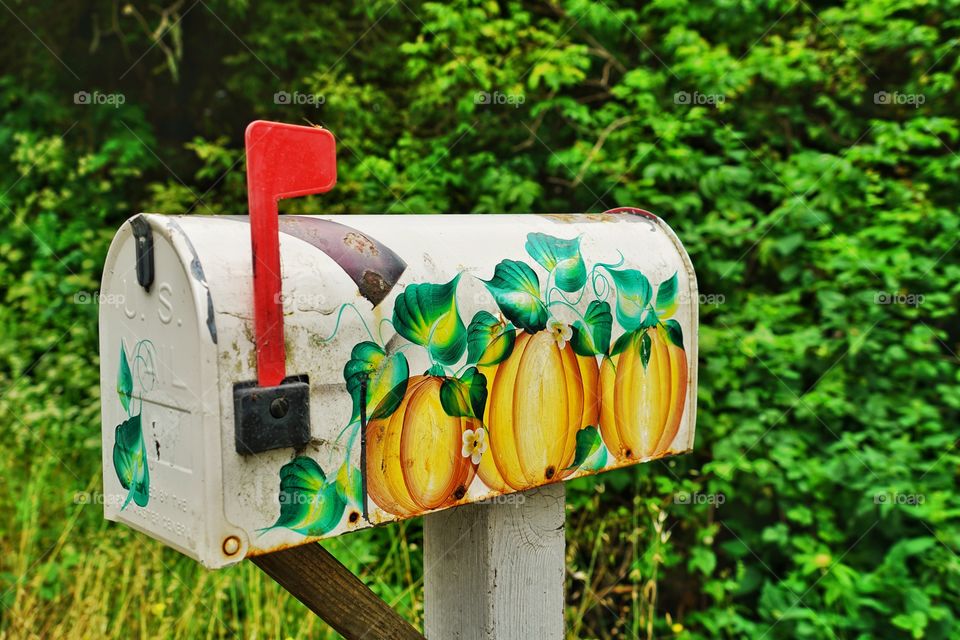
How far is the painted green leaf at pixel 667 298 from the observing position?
1.10 meters

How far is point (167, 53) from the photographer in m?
3.36

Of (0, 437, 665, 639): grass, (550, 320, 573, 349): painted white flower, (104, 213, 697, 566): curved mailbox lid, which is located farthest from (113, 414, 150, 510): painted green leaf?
(0, 437, 665, 639): grass

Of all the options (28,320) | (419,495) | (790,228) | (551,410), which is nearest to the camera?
(419,495)

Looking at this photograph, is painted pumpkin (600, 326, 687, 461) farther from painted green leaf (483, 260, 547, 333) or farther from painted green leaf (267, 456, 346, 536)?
painted green leaf (267, 456, 346, 536)

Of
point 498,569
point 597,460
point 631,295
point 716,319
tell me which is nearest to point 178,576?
point 498,569

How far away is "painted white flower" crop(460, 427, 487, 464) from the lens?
0.89 m

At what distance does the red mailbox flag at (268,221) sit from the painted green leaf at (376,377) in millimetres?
78

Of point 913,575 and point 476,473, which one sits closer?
point 476,473

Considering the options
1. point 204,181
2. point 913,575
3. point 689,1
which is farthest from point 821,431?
point 204,181

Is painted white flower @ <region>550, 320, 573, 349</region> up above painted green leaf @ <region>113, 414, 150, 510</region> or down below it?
above

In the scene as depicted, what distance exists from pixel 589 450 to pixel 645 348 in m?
0.17

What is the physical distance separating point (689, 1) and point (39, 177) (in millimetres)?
2713

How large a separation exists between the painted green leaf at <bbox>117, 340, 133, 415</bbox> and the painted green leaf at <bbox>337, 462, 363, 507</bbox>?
24 centimetres

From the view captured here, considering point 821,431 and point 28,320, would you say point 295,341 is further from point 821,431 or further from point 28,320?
point 28,320
